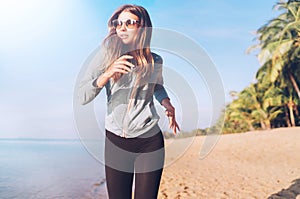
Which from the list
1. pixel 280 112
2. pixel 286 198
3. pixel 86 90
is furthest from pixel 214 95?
pixel 280 112

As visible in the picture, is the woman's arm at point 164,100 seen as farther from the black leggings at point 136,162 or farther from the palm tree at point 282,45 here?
the palm tree at point 282,45

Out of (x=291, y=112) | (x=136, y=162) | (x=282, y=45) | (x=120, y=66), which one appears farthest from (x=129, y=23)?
(x=291, y=112)

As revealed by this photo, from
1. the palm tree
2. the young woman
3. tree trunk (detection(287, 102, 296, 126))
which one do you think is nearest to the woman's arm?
the young woman

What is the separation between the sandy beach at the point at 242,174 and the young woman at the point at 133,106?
0.25 meters

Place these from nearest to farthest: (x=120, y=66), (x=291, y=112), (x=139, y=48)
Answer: (x=120, y=66) → (x=139, y=48) → (x=291, y=112)

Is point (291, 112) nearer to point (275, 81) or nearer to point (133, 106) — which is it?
point (275, 81)

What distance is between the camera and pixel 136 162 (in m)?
1.22

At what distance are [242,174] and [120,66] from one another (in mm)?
6815

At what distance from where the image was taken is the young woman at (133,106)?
118 cm

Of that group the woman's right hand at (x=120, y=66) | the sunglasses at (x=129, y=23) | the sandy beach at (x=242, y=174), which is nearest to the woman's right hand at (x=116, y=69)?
the woman's right hand at (x=120, y=66)

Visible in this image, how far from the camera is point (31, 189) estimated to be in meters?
7.62

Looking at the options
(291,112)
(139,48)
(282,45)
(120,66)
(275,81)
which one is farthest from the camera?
(291,112)

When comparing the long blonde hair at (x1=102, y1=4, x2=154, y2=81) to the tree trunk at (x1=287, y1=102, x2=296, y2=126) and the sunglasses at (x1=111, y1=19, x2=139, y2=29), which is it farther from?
the tree trunk at (x1=287, y1=102, x2=296, y2=126)

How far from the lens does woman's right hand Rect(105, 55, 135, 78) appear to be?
1071 millimetres
